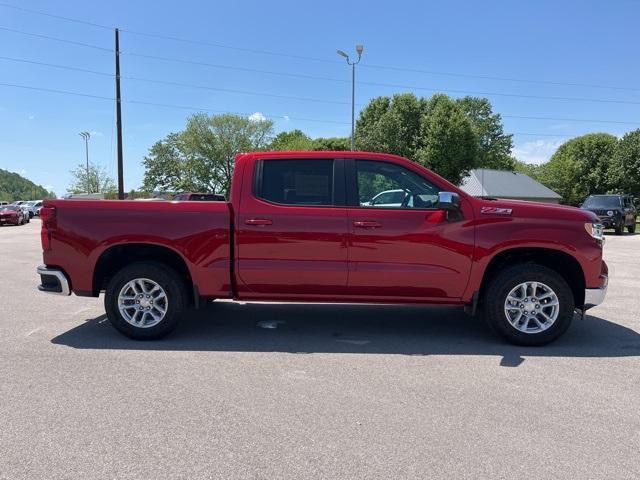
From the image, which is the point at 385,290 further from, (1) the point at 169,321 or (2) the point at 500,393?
(1) the point at 169,321

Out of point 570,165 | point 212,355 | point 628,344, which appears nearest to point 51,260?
point 212,355

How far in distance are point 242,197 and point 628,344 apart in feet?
14.5

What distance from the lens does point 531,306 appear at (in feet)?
16.7

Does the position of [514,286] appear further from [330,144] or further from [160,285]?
[330,144]

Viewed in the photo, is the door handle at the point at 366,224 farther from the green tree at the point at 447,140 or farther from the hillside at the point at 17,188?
the hillside at the point at 17,188

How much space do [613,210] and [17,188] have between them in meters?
175

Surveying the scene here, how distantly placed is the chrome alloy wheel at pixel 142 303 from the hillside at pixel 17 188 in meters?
156

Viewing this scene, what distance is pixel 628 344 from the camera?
5262 mm

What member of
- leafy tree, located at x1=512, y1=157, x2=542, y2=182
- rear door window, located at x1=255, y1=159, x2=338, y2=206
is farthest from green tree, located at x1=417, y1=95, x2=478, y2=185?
leafy tree, located at x1=512, y1=157, x2=542, y2=182

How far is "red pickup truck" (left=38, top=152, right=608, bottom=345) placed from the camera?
5.00 m

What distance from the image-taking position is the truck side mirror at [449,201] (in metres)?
4.74

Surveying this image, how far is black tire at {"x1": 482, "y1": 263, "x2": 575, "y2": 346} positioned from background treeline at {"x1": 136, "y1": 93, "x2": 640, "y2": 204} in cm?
3148

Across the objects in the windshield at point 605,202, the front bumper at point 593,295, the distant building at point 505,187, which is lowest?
the front bumper at point 593,295

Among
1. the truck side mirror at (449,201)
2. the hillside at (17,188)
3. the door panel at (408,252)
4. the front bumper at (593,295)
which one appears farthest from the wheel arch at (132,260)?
the hillside at (17,188)
